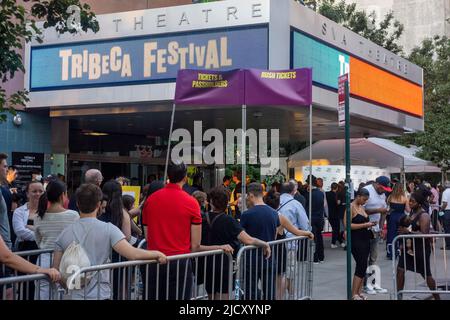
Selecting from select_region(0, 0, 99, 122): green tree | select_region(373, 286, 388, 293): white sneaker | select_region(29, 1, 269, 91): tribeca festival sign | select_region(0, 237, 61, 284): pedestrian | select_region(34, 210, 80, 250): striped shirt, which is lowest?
select_region(373, 286, 388, 293): white sneaker

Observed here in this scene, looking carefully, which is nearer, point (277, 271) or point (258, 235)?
point (277, 271)

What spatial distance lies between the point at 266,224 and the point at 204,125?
39.6 ft

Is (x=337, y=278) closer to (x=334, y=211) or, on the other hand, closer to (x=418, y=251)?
(x=418, y=251)

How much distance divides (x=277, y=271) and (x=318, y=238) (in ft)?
23.3

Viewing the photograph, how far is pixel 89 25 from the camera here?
1039 cm

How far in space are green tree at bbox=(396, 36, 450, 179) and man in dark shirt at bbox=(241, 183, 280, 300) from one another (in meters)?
23.3


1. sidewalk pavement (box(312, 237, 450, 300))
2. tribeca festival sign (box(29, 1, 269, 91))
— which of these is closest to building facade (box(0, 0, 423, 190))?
tribeca festival sign (box(29, 1, 269, 91))

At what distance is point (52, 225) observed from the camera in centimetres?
602

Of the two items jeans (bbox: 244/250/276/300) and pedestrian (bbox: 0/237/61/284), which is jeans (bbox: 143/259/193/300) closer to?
jeans (bbox: 244/250/276/300)

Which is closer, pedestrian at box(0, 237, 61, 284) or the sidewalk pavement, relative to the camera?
pedestrian at box(0, 237, 61, 284)

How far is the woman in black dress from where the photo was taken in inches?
342

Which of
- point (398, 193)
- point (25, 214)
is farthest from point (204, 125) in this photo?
point (25, 214)

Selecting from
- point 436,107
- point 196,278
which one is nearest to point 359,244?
point 196,278
